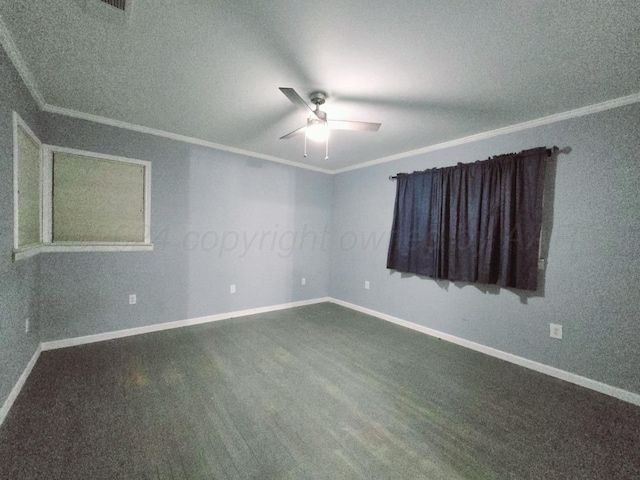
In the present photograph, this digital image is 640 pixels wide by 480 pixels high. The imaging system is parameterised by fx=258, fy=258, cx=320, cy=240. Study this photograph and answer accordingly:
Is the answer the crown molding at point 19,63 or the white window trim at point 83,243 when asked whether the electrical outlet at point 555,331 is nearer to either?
the white window trim at point 83,243

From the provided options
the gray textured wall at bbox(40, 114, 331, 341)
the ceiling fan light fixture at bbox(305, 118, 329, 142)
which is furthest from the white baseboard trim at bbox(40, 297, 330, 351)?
the ceiling fan light fixture at bbox(305, 118, 329, 142)

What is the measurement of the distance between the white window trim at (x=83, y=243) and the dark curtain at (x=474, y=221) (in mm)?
3247

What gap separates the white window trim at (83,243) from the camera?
102 inches

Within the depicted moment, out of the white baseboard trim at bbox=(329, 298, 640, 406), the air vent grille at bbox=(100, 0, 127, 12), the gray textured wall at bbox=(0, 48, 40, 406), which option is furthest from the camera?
the white baseboard trim at bbox=(329, 298, 640, 406)

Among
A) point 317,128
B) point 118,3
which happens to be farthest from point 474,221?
point 118,3

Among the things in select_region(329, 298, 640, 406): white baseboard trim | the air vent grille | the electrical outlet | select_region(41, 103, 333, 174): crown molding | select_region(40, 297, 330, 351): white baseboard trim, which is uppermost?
the air vent grille

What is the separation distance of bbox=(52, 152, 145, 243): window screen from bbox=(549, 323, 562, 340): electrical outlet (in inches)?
176

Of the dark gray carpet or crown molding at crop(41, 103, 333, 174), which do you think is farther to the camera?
crown molding at crop(41, 103, 333, 174)

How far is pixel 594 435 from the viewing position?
170 cm

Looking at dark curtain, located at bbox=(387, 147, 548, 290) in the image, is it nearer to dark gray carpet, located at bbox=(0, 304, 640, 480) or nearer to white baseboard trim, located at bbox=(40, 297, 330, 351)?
dark gray carpet, located at bbox=(0, 304, 640, 480)

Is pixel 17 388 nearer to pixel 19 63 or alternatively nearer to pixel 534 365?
pixel 19 63

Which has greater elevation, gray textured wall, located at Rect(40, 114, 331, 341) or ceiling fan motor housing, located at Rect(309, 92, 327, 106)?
ceiling fan motor housing, located at Rect(309, 92, 327, 106)

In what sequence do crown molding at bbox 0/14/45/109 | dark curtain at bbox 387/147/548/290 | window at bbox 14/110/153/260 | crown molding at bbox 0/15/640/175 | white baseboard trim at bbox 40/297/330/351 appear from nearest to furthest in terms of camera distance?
1. crown molding at bbox 0/14/45/109
2. crown molding at bbox 0/15/640/175
3. window at bbox 14/110/153/260
4. dark curtain at bbox 387/147/548/290
5. white baseboard trim at bbox 40/297/330/351

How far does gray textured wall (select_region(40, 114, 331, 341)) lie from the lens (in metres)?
2.73
